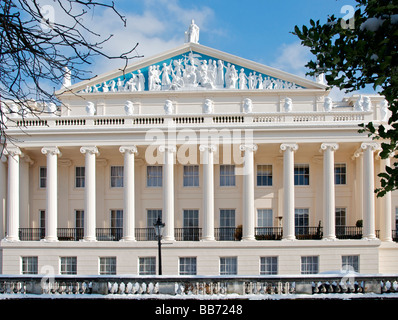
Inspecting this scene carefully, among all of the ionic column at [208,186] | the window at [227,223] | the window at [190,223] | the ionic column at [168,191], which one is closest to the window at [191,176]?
the window at [190,223]

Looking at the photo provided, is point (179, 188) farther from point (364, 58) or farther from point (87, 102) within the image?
point (364, 58)

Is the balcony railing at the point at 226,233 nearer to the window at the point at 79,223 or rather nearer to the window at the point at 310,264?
the window at the point at 310,264

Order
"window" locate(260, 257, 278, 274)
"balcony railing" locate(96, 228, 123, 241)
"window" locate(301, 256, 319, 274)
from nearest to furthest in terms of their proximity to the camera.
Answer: "window" locate(301, 256, 319, 274)
"window" locate(260, 257, 278, 274)
"balcony railing" locate(96, 228, 123, 241)

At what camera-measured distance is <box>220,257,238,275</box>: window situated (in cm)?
3403

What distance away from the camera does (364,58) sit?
9984 mm

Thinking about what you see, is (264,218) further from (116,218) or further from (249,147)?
(116,218)

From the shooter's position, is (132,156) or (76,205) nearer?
(132,156)

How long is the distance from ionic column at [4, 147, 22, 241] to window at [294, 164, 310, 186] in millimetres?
17751

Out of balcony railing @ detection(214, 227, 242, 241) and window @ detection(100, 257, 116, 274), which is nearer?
window @ detection(100, 257, 116, 274)

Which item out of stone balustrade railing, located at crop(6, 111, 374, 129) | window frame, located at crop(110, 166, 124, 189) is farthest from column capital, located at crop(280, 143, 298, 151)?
window frame, located at crop(110, 166, 124, 189)

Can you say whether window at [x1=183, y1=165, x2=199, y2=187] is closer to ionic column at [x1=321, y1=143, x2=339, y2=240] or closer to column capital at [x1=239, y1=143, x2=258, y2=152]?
column capital at [x1=239, y1=143, x2=258, y2=152]

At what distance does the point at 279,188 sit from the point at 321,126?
17.9 ft

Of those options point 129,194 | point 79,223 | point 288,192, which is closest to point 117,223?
point 79,223

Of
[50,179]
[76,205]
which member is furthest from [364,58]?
[76,205]
